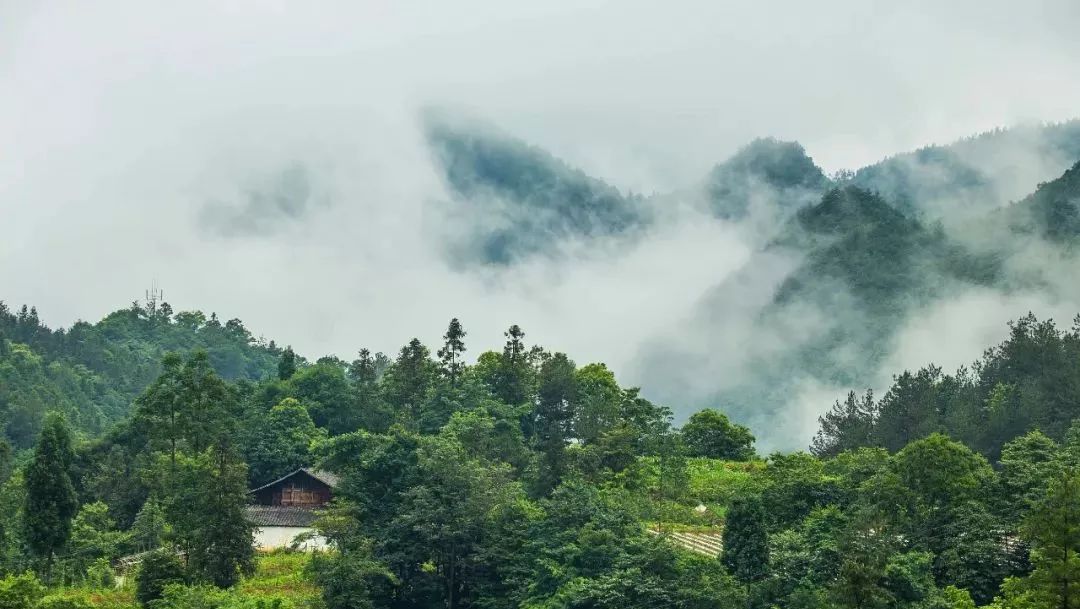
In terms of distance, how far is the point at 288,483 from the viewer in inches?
2117

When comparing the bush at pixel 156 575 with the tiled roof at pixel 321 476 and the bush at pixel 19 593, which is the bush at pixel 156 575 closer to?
the bush at pixel 19 593

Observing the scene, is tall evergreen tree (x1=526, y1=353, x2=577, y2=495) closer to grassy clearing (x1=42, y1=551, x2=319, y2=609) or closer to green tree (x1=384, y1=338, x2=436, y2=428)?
green tree (x1=384, y1=338, x2=436, y2=428)

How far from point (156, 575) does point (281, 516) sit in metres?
13.9

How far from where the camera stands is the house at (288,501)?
5106cm

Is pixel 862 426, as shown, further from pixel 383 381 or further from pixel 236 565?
pixel 236 565

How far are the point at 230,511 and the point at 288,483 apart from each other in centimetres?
1506

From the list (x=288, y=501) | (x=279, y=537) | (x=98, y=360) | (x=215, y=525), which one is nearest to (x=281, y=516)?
(x=279, y=537)

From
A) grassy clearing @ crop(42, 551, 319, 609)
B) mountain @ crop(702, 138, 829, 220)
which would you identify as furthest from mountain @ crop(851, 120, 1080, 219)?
grassy clearing @ crop(42, 551, 319, 609)

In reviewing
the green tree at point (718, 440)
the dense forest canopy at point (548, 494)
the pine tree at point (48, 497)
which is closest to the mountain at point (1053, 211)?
the dense forest canopy at point (548, 494)

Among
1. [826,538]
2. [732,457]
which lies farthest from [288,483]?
[826,538]

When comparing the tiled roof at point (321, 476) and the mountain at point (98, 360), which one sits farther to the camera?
the mountain at point (98, 360)

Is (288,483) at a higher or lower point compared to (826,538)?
higher

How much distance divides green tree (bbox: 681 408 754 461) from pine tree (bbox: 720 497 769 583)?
28282 mm

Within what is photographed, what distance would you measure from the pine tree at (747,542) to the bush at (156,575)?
58.4 ft
